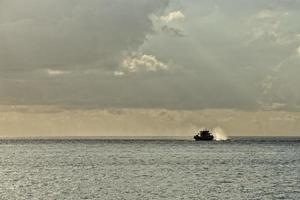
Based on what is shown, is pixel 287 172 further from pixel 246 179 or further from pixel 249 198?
pixel 249 198

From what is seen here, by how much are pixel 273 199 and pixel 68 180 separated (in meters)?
43.4

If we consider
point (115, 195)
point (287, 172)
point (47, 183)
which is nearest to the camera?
point (115, 195)

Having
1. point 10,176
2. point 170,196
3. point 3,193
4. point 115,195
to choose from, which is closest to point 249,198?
point 170,196

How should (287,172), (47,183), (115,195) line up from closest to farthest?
(115,195) < (47,183) < (287,172)

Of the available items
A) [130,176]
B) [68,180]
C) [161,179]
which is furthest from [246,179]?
[68,180]

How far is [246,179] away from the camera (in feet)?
360

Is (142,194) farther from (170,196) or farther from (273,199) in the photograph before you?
(273,199)

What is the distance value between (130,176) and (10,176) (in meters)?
24.4

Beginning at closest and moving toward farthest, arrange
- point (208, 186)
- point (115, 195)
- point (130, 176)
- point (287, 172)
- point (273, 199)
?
1. point (273, 199)
2. point (115, 195)
3. point (208, 186)
4. point (130, 176)
5. point (287, 172)

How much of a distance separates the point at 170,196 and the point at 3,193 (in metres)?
24.1

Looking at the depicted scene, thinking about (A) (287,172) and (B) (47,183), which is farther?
(A) (287,172)

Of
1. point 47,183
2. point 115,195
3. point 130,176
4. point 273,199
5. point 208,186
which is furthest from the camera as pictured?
point 130,176

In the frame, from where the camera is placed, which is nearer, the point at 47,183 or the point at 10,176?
the point at 47,183

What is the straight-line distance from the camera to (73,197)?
85125 millimetres
